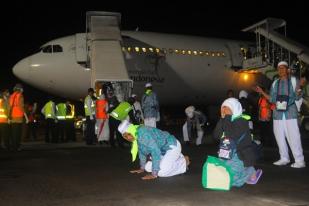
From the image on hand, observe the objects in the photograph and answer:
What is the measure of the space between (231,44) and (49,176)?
652 inches

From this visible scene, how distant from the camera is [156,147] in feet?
22.4

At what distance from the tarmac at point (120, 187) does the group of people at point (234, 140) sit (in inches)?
8.5

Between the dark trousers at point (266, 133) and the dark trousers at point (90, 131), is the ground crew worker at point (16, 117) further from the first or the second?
the dark trousers at point (266, 133)

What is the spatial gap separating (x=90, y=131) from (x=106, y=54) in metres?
3.49

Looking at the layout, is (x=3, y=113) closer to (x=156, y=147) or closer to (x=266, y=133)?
(x=156, y=147)

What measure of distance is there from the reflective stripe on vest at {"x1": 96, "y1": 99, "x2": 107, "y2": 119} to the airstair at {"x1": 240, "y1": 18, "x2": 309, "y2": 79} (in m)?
8.65

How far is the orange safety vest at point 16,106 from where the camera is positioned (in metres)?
12.0

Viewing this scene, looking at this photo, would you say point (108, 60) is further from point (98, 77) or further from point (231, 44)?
point (231, 44)

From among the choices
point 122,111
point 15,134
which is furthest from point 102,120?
point 15,134

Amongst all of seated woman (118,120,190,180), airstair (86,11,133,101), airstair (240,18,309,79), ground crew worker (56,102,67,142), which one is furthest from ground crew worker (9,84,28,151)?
airstair (240,18,309,79)

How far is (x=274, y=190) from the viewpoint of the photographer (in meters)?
6.04

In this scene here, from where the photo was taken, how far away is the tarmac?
5434 millimetres

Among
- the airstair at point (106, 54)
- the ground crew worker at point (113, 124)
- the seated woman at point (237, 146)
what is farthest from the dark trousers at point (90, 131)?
the seated woman at point (237, 146)

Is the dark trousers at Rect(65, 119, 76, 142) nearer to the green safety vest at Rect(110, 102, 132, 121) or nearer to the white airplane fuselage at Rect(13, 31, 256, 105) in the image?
the white airplane fuselage at Rect(13, 31, 256, 105)
